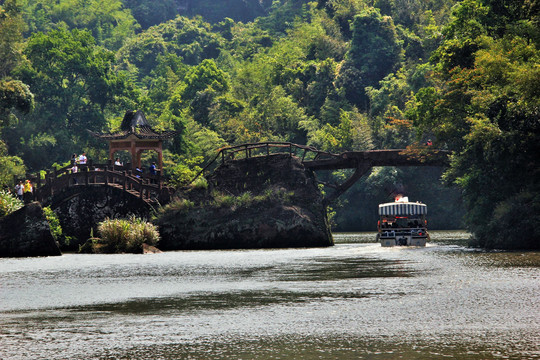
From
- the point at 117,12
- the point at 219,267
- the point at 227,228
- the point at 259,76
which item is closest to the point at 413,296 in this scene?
the point at 219,267

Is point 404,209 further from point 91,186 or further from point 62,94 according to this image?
point 62,94

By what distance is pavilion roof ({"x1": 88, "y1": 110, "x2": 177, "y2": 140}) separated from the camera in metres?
62.4

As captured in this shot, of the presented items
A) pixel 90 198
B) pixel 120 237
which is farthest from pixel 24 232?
pixel 90 198

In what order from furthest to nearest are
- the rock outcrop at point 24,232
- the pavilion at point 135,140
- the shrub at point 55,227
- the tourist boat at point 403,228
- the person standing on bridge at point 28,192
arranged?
the pavilion at point 135,140, the shrub at point 55,227, the person standing on bridge at point 28,192, the tourist boat at point 403,228, the rock outcrop at point 24,232

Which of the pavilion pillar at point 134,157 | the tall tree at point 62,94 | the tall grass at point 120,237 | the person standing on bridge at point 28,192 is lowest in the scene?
the tall grass at point 120,237

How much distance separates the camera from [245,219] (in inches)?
2125

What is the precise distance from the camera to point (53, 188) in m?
55.3

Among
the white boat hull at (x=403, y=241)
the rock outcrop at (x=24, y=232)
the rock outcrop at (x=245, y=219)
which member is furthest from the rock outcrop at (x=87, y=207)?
the white boat hull at (x=403, y=241)

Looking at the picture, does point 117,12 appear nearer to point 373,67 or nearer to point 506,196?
point 373,67

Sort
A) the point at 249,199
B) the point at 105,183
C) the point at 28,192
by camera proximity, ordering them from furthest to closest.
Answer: the point at 105,183 < the point at 249,199 < the point at 28,192

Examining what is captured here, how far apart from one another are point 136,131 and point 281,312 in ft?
154

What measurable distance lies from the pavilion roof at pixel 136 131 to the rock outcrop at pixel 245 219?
8.94 meters

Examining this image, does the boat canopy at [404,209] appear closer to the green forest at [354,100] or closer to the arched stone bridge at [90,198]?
the green forest at [354,100]

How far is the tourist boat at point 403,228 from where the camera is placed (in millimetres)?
48500
